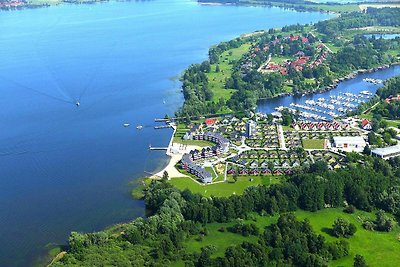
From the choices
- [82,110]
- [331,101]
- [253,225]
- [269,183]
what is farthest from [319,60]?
[253,225]

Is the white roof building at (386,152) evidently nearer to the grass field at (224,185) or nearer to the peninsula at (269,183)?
the peninsula at (269,183)

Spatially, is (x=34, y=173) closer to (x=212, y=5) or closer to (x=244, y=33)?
(x=244, y=33)

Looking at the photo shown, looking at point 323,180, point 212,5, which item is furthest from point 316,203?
point 212,5

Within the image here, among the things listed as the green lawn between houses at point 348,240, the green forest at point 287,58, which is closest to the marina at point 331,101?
the green forest at point 287,58

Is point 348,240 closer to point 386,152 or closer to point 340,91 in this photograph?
point 386,152

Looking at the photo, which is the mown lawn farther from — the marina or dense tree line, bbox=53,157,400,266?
the marina
